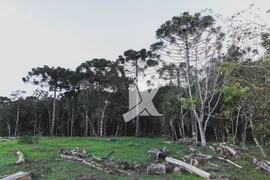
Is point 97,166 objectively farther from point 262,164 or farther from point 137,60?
point 137,60

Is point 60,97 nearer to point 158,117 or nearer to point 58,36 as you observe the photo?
point 158,117

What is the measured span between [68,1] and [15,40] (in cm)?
756

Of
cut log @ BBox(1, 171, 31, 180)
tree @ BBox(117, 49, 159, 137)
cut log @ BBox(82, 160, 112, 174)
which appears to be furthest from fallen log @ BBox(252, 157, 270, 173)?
tree @ BBox(117, 49, 159, 137)

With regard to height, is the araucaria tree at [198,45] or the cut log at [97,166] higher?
the araucaria tree at [198,45]

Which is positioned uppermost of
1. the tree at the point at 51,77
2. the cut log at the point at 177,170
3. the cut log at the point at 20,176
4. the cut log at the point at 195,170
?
the tree at the point at 51,77

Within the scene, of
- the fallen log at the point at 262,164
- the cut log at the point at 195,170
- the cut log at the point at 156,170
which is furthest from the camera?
the cut log at the point at 156,170

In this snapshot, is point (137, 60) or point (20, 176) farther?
point (137, 60)

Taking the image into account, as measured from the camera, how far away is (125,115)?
29.2 metres

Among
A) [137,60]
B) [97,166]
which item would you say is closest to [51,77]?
[137,60]

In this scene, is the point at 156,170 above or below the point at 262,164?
below

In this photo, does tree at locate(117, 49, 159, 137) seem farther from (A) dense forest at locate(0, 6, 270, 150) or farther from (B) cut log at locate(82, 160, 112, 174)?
(B) cut log at locate(82, 160, 112, 174)

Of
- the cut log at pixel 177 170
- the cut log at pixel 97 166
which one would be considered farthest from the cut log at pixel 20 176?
the cut log at pixel 177 170

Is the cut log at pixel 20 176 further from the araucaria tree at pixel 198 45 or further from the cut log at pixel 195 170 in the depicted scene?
the araucaria tree at pixel 198 45

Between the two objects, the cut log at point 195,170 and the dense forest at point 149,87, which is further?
the dense forest at point 149,87
